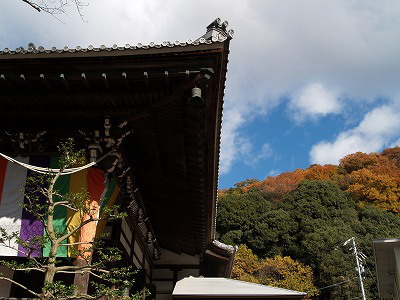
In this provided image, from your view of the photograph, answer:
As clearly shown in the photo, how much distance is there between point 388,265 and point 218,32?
13778 millimetres

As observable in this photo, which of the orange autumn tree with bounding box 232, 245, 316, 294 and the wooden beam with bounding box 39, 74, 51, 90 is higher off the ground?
the wooden beam with bounding box 39, 74, 51, 90

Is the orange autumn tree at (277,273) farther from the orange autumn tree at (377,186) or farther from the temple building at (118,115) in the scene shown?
the temple building at (118,115)

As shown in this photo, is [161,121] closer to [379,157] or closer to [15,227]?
[15,227]

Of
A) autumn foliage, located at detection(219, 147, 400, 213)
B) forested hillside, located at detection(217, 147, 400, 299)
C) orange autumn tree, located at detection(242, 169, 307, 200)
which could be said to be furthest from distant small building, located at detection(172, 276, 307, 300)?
orange autumn tree, located at detection(242, 169, 307, 200)

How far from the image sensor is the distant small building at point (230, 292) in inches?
419

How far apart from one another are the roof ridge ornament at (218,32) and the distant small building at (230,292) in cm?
760

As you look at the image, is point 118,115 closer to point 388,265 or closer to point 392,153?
point 388,265

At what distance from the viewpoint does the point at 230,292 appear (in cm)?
1082

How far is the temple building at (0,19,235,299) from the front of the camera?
5.46 m

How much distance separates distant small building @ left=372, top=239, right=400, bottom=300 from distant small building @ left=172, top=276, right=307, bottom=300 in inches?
205

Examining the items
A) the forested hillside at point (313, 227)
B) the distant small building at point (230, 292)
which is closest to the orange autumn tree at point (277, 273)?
the forested hillside at point (313, 227)

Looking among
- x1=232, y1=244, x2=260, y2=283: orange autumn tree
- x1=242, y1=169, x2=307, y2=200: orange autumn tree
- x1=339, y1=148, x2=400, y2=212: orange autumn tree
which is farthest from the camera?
x1=242, y1=169, x2=307, y2=200: orange autumn tree

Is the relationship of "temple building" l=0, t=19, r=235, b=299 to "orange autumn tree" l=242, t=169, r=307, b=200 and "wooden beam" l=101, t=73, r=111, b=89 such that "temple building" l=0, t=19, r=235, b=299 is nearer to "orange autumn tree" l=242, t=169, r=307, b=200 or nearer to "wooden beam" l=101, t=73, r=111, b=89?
"wooden beam" l=101, t=73, r=111, b=89

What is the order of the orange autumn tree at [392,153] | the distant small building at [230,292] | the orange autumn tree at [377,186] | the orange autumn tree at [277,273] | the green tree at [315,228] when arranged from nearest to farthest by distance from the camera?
1. the distant small building at [230,292]
2. the green tree at [315,228]
3. the orange autumn tree at [277,273]
4. the orange autumn tree at [377,186]
5. the orange autumn tree at [392,153]
